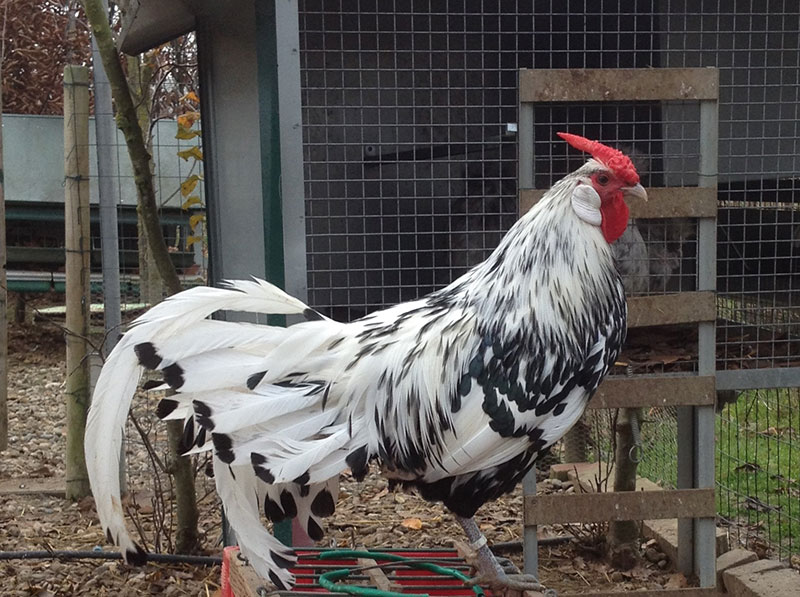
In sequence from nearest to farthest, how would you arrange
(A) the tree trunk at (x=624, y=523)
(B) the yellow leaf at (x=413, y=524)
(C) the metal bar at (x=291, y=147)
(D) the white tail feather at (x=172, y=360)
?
(D) the white tail feather at (x=172, y=360)
(C) the metal bar at (x=291, y=147)
(A) the tree trunk at (x=624, y=523)
(B) the yellow leaf at (x=413, y=524)

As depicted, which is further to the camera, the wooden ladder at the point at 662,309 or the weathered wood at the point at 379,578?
the wooden ladder at the point at 662,309

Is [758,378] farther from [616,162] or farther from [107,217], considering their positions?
[107,217]

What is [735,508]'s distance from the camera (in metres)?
5.70

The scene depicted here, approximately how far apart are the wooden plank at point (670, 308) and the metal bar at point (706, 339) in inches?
2.2

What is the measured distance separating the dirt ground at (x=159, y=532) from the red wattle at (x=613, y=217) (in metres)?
2.01

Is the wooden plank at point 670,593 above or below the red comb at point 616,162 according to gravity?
below

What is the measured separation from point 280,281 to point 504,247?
0.98m

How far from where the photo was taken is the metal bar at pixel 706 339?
3.65 metres

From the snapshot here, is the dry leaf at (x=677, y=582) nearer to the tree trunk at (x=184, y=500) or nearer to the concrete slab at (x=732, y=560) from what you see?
the concrete slab at (x=732, y=560)

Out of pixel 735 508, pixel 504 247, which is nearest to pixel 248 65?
pixel 504 247

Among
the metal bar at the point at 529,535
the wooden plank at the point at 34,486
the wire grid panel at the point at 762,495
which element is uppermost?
Answer: the metal bar at the point at 529,535

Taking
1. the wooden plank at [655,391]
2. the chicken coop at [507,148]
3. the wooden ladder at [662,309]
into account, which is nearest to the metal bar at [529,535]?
the wooden ladder at [662,309]

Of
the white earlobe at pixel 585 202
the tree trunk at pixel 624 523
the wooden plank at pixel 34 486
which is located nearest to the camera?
the white earlobe at pixel 585 202

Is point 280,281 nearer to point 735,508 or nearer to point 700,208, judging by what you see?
point 700,208
